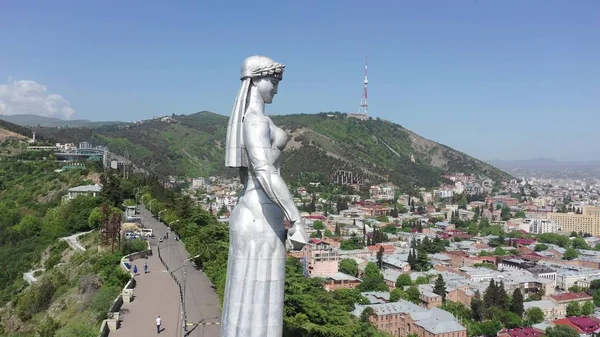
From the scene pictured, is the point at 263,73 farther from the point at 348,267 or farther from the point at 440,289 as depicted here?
the point at 348,267

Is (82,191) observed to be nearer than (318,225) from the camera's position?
Yes

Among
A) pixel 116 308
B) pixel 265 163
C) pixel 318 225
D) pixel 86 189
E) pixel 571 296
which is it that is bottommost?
pixel 571 296

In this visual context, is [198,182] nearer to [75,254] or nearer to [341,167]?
[341,167]

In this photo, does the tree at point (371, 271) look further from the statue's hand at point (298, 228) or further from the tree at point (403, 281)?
the statue's hand at point (298, 228)

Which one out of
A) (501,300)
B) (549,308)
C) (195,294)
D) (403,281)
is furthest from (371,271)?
(195,294)

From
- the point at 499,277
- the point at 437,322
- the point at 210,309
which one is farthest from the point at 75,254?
the point at 499,277

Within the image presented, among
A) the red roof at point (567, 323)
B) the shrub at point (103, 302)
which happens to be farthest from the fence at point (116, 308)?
the red roof at point (567, 323)

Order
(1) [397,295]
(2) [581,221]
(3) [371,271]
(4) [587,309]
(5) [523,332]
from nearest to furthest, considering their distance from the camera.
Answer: (5) [523,332] < (1) [397,295] < (4) [587,309] < (3) [371,271] < (2) [581,221]
